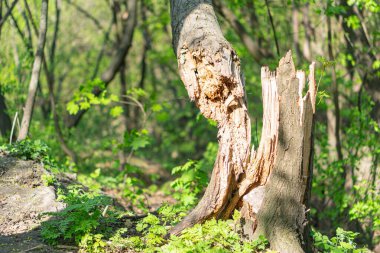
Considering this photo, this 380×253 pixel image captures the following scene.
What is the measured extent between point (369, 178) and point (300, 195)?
4758 millimetres

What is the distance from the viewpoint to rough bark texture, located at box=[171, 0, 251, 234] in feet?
16.8

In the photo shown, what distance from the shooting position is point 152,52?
1580 cm

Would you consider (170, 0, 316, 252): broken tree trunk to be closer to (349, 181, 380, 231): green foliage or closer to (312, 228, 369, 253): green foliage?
(312, 228, 369, 253): green foliage

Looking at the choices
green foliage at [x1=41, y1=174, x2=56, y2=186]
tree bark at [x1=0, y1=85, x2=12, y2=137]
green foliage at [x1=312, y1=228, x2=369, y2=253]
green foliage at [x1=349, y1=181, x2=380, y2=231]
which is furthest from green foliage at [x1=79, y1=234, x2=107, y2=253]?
tree bark at [x1=0, y1=85, x2=12, y2=137]

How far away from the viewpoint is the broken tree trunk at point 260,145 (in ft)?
16.0

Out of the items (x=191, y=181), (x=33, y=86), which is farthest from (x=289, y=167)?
(x=33, y=86)

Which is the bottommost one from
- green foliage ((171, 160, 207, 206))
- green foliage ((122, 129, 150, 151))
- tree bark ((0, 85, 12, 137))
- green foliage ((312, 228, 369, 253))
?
green foliage ((312, 228, 369, 253))

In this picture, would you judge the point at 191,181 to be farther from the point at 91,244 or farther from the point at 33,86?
the point at 33,86

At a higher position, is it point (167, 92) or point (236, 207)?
point (167, 92)

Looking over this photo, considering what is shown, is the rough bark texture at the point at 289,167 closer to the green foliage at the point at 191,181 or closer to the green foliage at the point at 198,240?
the green foliage at the point at 198,240

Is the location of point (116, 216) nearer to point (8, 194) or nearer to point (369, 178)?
point (8, 194)

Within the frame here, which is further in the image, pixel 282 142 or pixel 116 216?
pixel 116 216

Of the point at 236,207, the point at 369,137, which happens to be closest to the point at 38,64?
the point at 236,207

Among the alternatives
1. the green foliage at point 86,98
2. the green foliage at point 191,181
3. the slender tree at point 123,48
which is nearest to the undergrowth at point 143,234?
the green foliage at point 191,181
